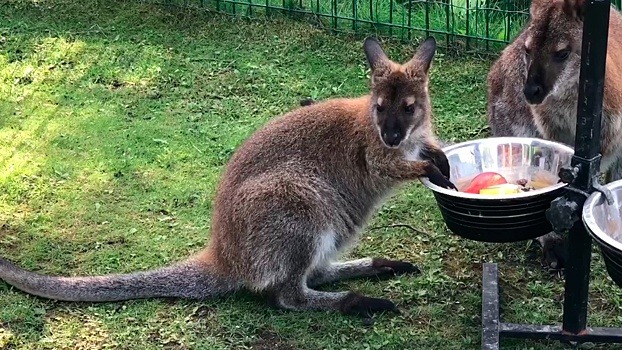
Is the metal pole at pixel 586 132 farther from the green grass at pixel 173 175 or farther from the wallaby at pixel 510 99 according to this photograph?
the wallaby at pixel 510 99

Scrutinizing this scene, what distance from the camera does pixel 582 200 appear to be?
3.30 metres

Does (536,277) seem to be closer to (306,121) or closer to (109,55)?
(306,121)

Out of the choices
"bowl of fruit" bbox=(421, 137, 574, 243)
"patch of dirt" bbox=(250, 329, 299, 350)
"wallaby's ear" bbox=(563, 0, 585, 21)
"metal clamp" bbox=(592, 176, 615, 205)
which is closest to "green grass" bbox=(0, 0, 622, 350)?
"patch of dirt" bbox=(250, 329, 299, 350)

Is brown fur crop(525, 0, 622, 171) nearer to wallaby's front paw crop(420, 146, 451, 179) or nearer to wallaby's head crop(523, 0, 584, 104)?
wallaby's head crop(523, 0, 584, 104)

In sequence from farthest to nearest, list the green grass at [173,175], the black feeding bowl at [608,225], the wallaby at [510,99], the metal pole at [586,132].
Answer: the wallaby at [510,99] < the green grass at [173,175] < the metal pole at [586,132] < the black feeding bowl at [608,225]

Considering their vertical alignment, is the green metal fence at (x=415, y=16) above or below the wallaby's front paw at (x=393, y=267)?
above

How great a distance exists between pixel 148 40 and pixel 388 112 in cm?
370

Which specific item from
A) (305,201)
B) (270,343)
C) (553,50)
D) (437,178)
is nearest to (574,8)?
(553,50)

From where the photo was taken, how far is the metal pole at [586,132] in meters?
3.14

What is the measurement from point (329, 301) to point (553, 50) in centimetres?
149

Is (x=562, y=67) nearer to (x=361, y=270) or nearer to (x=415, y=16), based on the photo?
(x=361, y=270)

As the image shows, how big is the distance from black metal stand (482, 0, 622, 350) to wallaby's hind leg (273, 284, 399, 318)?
53 cm

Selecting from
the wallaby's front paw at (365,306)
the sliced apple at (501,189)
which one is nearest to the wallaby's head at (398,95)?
the sliced apple at (501,189)

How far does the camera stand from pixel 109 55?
707 cm
